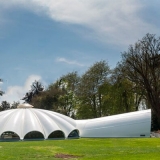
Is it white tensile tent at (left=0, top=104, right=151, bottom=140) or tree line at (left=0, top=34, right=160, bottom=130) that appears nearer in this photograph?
white tensile tent at (left=0, top=104, right=151, bottom=140)

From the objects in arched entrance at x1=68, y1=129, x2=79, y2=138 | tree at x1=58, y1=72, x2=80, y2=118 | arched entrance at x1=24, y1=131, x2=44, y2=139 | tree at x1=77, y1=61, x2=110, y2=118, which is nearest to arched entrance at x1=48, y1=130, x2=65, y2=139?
arched entrance at x1=24, y1=131, x2=44, y2=139

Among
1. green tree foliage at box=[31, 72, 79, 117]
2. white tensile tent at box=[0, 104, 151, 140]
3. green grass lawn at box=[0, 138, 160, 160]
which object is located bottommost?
green grass lawn at box=[0, 138, 160, 160]

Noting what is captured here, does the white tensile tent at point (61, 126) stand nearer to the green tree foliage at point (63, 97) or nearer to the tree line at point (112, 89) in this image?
the tree line at point (112, 89)

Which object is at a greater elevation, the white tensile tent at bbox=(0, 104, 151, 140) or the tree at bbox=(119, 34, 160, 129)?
the tree at bbox=(119, 34, 160, 129)

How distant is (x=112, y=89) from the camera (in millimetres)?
56656

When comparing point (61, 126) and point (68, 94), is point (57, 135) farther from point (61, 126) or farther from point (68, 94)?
point (68, 94)

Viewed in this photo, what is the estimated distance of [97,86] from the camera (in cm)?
→ 5847

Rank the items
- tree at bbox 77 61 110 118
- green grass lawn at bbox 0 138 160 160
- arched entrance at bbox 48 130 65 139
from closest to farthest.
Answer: green grass lawn at bbox 0 138 160 160, arched entrance at bbox 48 130 65 139, tree at bbox 77 61 110 118

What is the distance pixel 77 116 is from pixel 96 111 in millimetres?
5072

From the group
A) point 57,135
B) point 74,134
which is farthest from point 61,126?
point 74,134

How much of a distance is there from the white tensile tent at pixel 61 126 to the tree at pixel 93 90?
1173cm

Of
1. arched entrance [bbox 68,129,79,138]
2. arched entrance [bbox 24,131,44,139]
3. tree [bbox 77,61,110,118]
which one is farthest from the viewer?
tree [bbox 77,61,110,118]

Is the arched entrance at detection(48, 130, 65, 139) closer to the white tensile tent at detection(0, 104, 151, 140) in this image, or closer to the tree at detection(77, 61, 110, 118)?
the white tensile tent at detection(0, 104, 151, 140)

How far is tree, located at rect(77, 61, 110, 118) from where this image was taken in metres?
58.5
